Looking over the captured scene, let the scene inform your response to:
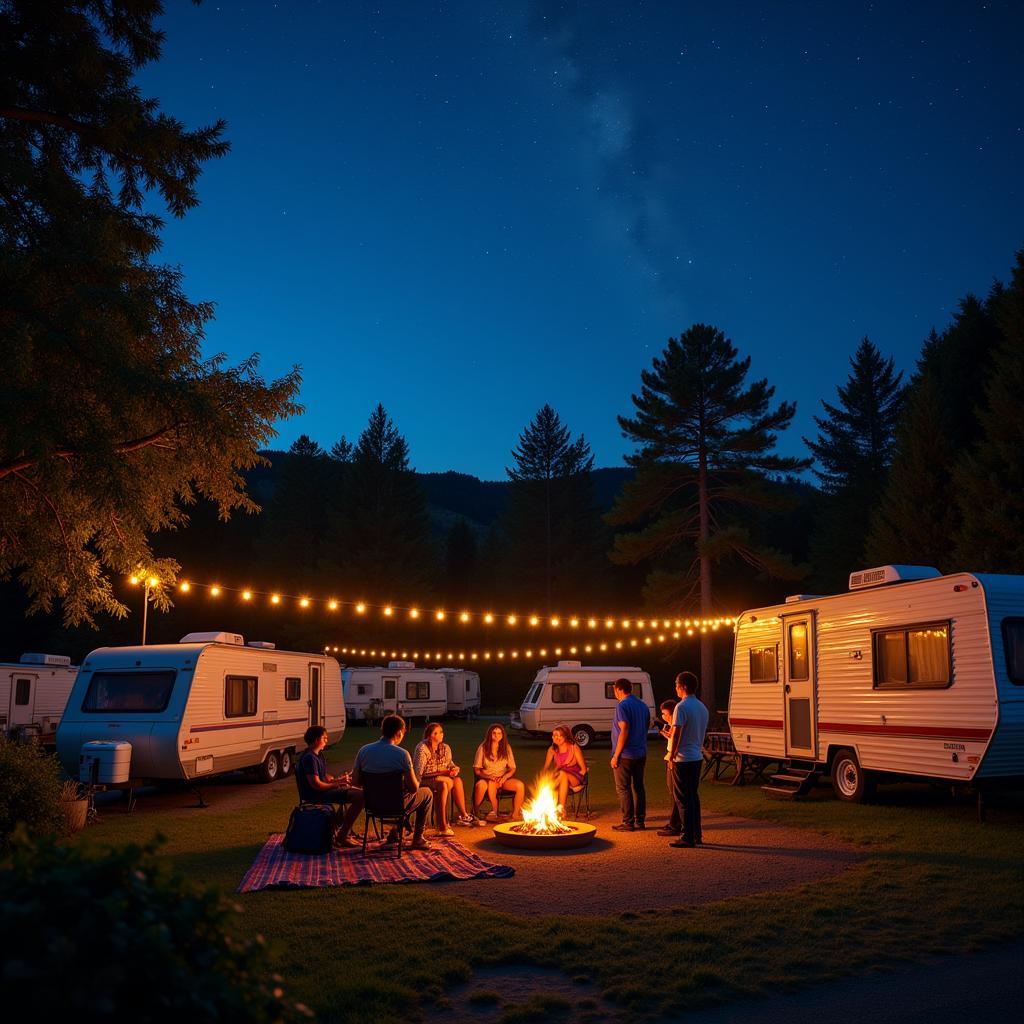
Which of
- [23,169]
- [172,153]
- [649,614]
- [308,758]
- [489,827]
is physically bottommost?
[489,827]

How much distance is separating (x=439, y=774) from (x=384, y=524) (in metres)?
43.4

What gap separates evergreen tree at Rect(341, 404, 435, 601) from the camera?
172 feet

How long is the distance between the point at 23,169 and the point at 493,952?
33.8 ft

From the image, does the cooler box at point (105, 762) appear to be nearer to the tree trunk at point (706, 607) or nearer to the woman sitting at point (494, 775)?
the woman sitting at point (494, 775)

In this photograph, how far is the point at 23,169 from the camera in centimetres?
1067

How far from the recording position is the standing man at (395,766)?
9.27 metres

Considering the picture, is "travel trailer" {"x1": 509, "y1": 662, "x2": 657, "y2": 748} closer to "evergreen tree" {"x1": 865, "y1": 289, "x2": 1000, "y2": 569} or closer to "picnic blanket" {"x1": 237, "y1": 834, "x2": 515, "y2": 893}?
"evergreen tree" {"x1": 865, "y1": 289, "x2": 1000, "y2": 569}

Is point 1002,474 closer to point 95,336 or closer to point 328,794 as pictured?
point 328,794

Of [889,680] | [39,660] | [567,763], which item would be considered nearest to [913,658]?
[889,680]

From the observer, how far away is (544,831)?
9703mm

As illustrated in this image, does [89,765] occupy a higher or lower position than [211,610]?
lower

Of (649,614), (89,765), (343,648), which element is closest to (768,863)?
(89,765)

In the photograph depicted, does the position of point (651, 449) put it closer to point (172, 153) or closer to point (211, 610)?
point (172, 153)

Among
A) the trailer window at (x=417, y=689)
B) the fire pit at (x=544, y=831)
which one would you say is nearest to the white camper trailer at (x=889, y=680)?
the fire pit at (x=544, y=831)
